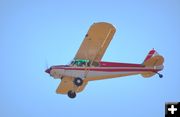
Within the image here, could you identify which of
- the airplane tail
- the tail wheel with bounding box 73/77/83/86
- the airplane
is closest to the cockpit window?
the airplane

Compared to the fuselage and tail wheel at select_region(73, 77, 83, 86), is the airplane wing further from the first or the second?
tail wheel at select_region(73, 77, 83, 86)

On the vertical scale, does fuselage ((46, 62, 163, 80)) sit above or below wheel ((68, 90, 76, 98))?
above

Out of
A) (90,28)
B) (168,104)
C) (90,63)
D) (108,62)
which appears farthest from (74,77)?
(168,104)

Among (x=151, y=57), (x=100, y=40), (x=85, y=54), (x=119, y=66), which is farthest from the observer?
(x=151, y=57)

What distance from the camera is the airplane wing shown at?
446 inches

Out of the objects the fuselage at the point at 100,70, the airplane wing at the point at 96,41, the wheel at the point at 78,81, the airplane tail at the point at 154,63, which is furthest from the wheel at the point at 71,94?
the airplane tail at the point at 154,63

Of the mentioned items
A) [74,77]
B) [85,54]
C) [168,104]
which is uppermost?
[85,54]

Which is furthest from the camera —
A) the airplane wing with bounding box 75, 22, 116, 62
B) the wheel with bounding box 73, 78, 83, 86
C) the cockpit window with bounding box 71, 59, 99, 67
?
the cockpit window with bounding box 71, 59, 99, 67

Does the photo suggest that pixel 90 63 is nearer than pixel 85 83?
Yes

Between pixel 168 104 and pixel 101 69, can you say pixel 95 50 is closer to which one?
pixel 101 69

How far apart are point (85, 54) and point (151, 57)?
386 centimetres

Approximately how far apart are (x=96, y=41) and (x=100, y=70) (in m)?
1.80

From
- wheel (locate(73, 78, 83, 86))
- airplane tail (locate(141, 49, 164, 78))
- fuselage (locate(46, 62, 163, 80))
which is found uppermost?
airplane tail (locate(141, 49, 164, 78))

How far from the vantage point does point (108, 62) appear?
13844 mm
